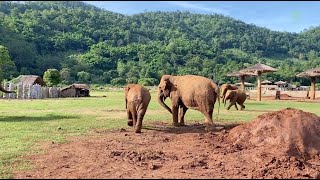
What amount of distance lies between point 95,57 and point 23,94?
239 feet

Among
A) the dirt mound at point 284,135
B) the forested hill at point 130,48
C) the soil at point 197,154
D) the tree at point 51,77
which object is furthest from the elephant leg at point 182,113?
the tree at point 51,77

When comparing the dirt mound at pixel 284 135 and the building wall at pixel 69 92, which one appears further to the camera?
the building wall at pixel 69 92

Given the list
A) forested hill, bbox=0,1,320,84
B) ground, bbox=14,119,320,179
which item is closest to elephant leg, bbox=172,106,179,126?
ground, bbox=14,119,320,179

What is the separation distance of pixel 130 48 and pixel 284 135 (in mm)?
114861

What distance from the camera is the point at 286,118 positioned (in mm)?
11008

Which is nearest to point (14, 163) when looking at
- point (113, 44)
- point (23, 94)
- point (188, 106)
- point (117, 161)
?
point (117, 161)

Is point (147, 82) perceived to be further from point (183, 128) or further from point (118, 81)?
point (183, 128)

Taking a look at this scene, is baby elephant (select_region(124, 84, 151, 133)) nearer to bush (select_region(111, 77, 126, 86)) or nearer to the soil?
the soil

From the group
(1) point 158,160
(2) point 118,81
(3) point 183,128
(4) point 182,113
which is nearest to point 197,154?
(1) point 158,160

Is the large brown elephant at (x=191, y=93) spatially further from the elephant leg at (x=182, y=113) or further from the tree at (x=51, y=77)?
the tree at (x=51, y=77)

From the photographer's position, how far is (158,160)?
8906 mm

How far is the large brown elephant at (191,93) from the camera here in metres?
14.8

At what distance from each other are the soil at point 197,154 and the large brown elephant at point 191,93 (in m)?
1.87

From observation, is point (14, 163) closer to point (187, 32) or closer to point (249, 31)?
point (187, 32)
